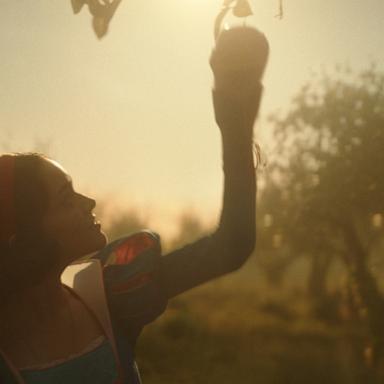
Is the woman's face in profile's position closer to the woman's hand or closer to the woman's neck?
the woman's neck

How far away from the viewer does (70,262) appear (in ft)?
6.52

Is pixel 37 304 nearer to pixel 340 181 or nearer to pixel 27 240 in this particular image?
pixel 27 240

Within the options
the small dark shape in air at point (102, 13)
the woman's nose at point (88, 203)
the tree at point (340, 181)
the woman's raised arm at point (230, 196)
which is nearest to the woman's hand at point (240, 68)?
the woman's raised arm at point (230, 196)

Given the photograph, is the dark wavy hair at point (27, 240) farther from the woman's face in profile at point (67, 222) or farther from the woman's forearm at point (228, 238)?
the woman's forearm at point (228, 238)

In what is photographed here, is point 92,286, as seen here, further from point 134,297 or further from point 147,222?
point 147,222

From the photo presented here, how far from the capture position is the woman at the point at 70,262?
1.80m

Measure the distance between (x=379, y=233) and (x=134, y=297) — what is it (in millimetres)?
22741

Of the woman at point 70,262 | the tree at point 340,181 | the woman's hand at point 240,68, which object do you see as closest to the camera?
the woman's hand at point 240,68

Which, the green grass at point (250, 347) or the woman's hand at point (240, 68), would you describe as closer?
the woman's hand at point (240, 68)

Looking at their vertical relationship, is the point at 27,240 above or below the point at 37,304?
above

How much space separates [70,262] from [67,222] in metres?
0.12

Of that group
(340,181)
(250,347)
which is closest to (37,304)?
(340,181)

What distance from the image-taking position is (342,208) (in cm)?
1995

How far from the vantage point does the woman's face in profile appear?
1.93m
